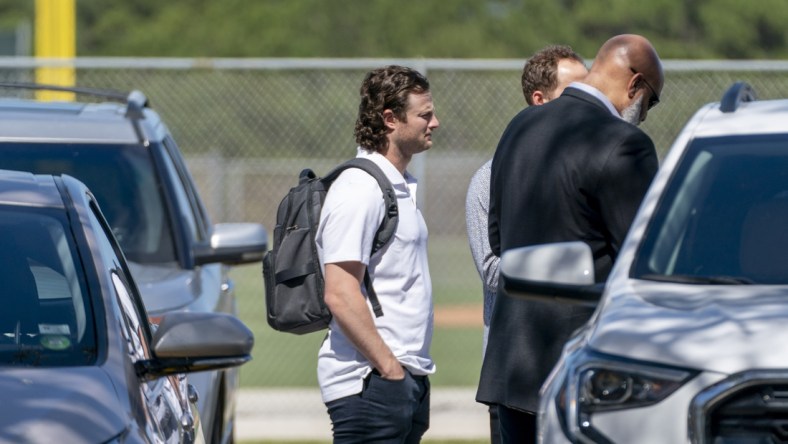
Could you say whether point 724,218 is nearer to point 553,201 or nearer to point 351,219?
point 553,201

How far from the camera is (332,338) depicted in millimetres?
5590

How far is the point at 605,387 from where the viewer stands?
13.0ft

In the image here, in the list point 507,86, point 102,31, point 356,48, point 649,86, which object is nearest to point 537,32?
point 356,48

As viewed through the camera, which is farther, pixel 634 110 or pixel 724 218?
pixel 634 110

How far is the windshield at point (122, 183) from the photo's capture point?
7.12m

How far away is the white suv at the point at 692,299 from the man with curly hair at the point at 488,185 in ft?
3.84

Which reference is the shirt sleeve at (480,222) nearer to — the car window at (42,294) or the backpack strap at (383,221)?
the backpack strap at (383,221)

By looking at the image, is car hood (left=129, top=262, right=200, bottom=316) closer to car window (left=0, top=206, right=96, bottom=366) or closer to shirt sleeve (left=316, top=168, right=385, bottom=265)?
Result: shirt sleeve (left=316, top=168, right=385, bottom=265)

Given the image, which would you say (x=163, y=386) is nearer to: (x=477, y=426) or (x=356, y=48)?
(x=477, y=426)

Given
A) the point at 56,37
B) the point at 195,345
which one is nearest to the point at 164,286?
the point at 195,345

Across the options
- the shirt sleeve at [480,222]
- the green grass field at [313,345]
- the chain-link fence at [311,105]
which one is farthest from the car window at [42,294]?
the green grass field at [313,345]

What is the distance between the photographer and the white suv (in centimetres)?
378

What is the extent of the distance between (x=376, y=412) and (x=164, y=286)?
162 cm

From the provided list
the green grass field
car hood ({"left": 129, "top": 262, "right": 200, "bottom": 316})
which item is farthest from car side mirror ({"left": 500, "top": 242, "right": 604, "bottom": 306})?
the green grass field
